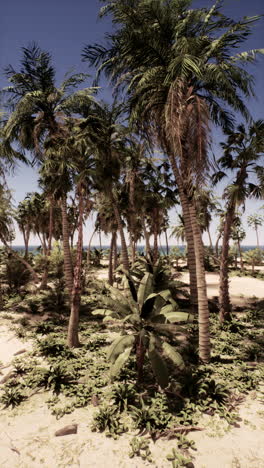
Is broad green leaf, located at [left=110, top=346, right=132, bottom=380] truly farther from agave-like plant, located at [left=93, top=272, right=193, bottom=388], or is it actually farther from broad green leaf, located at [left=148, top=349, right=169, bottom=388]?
broad green leaf, located at [left=148, top=349, right=169, bottom=388]

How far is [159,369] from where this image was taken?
671 centimetres

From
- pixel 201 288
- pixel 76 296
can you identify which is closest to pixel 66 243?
pixel 76 296

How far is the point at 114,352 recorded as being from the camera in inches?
272

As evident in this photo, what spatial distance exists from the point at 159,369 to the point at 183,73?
8.99m

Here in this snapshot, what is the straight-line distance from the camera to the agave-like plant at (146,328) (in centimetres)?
675

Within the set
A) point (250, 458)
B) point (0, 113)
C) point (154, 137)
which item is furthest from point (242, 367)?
point (0, 113)

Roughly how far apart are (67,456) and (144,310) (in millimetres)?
4252

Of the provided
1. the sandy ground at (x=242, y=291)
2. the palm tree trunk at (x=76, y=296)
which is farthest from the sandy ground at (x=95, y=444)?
the sandy ground at (x=242, y=291)

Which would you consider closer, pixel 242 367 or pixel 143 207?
pixel 242 367

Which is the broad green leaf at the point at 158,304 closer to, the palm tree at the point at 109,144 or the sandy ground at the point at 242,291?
the palm tree at the point at 109,144

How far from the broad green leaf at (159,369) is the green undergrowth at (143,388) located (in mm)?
743

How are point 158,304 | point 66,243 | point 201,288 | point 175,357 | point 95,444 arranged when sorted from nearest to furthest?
point 95,444
point 175,357
point 158,304
point 201,288
point 66,243

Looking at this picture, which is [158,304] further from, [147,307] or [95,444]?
[95,444]

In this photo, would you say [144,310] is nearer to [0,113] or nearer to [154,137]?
[154,137]
